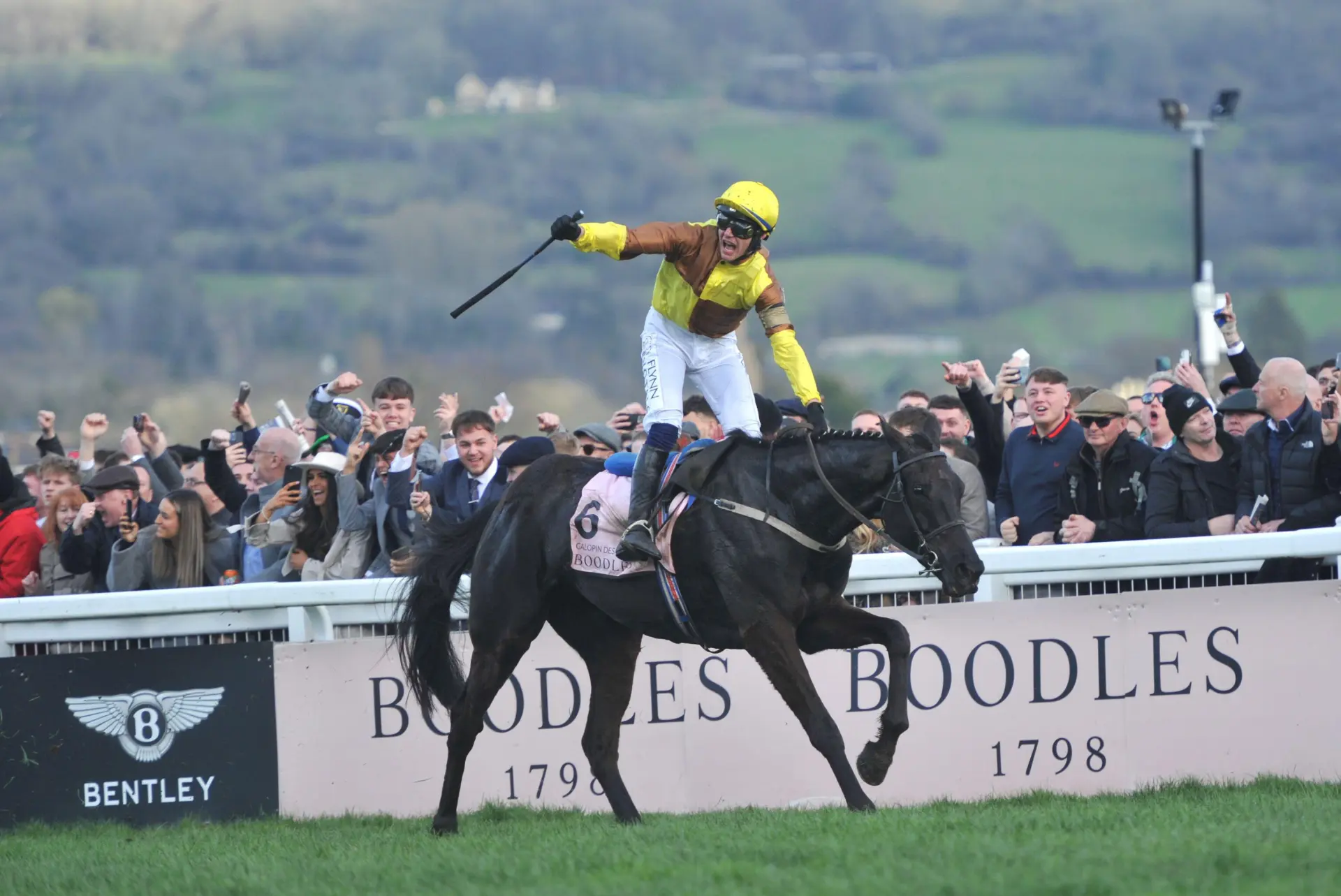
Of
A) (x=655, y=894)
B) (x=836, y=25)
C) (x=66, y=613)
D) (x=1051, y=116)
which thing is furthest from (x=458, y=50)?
(x=655, y=894)

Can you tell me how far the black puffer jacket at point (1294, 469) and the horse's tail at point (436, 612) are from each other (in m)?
3.21

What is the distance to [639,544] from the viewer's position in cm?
651

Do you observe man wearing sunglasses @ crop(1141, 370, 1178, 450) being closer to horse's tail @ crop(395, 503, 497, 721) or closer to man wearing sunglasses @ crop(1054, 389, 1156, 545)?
man wearing sunglasses @ crop(1054, 389, 1156, 545)

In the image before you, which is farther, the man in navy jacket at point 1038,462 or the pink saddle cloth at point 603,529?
the man in navy jacket at point 1038,462

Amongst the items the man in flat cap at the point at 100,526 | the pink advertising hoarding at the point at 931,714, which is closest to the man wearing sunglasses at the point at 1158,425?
the pink advertising hoarding at the point at 931,714

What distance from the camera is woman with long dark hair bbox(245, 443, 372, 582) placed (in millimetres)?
8289

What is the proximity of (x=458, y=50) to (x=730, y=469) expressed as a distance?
51.3 m

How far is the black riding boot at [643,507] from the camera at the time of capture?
6531mm

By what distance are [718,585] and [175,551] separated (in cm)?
326

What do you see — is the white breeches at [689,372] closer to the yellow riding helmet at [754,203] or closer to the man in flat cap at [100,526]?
the yellow riding helmet at [754,203]

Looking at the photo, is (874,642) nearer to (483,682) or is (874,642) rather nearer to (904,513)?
(904,513)

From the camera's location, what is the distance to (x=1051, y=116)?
2372 inches

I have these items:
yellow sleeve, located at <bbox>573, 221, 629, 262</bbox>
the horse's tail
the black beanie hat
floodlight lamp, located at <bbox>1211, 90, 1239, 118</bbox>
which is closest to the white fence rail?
the horse's tail

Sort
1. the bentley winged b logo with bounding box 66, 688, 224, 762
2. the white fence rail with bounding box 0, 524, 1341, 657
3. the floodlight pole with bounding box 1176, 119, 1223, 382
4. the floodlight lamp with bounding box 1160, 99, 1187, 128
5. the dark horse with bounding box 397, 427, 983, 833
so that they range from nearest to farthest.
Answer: the dark horse with bounding box 397, 427, 983, 833 → the white fence rail with bounding box 0, 524, 1341, 657 → the bentley winged b logo with bounding box 66, 688, 224, 762 → the floodlight pole with bounding box 1176, 119, 1223, 382 → the floodlight lamp with bounding box 1160, 99, 1187, 128
